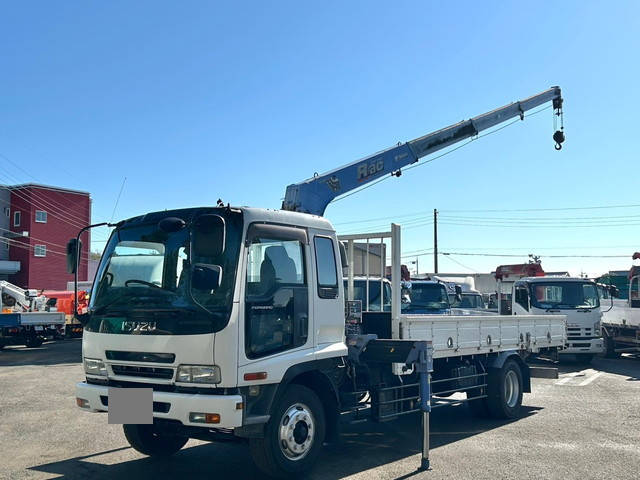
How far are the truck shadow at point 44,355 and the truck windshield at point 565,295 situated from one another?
43.5 ft

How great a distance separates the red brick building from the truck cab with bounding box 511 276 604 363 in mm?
31798

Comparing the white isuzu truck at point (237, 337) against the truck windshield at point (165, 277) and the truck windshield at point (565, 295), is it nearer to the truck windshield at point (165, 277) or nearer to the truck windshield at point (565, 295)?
the truck windshield at point (165, 277)

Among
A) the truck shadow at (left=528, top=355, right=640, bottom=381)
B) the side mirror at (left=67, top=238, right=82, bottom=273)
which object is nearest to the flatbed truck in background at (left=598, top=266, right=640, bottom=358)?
the truck shadow at (left=528, top=355, right=640, bottom=381)

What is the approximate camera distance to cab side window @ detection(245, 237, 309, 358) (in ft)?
18.1

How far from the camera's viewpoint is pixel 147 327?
17.9 feet

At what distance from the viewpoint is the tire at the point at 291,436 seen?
5.59m

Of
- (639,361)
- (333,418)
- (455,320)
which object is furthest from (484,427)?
(639,361)

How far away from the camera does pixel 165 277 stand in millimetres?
5586

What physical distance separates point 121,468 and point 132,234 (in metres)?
2.50

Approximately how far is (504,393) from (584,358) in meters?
9.46

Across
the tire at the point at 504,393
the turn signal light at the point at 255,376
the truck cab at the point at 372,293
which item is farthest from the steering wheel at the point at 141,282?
the tire at the point at 504,393

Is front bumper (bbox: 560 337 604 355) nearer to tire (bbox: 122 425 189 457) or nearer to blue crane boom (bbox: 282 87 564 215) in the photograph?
blue crane boom (bbox: 282 87 564 215)

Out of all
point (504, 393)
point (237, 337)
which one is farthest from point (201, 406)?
point (504, 393)

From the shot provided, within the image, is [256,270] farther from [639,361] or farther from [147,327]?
[639,361]
